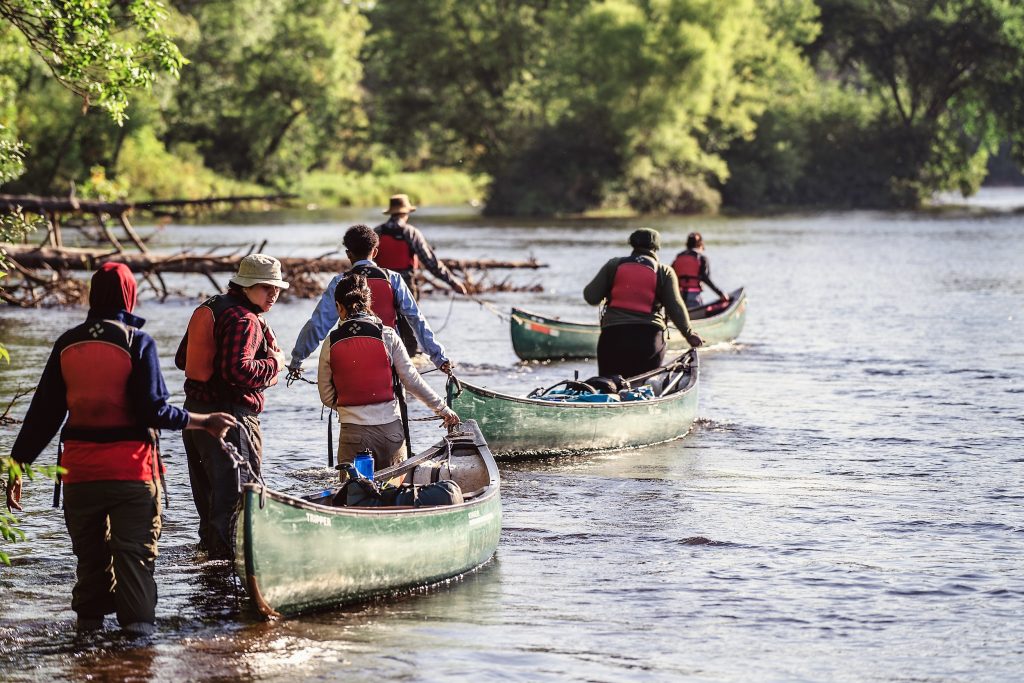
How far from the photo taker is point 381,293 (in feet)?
35.4

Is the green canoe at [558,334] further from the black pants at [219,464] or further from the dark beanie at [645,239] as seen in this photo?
the black pants at [219,464]

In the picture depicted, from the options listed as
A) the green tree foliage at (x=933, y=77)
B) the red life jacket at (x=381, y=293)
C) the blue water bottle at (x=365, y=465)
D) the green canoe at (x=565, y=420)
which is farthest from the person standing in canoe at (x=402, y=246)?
the green tree foliage at (x=933, y=77)

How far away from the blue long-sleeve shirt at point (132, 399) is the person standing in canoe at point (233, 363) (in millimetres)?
1001

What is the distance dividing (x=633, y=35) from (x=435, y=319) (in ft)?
118

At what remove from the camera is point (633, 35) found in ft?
197

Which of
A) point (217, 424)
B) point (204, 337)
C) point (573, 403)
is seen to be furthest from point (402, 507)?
point (573, 403)

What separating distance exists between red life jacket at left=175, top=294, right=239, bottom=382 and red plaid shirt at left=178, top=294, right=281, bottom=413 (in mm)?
29

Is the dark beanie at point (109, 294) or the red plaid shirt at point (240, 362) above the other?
the dark beanie at point (109, 294)

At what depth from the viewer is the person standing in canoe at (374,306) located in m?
9.66

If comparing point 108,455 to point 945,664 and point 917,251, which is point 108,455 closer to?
point 945,664

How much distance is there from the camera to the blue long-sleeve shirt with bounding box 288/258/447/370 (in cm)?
963

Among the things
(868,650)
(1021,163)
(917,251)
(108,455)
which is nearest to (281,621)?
(108,455)

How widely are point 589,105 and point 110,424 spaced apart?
2232 inches

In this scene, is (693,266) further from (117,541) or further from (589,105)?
(589,105)
